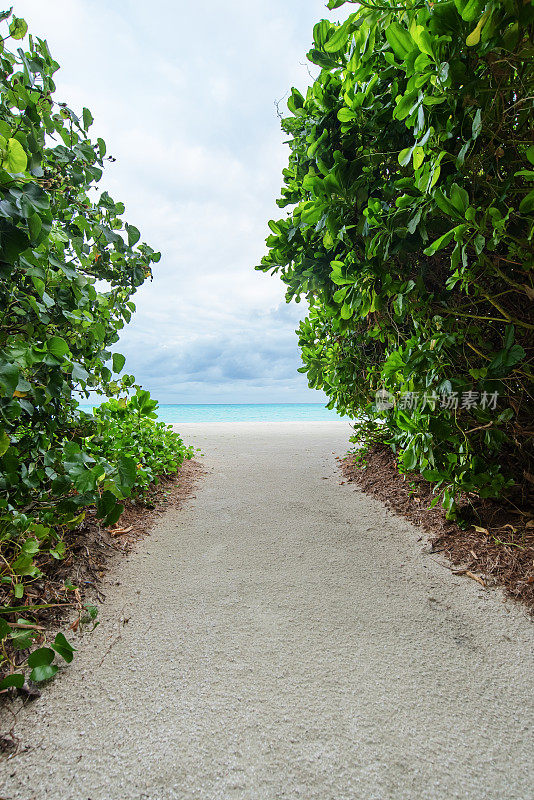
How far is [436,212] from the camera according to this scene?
4.85ft

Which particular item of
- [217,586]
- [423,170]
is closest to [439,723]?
[217,586]

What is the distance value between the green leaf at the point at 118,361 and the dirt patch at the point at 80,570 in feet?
2.85

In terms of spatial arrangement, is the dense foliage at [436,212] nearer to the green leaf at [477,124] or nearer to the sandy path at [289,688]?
the green leaf at [477,124]

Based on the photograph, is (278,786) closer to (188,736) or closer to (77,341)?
(188,736)

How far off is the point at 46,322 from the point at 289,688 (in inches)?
56.2

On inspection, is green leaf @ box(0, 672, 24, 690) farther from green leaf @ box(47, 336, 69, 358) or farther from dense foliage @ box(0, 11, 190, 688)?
green leaf @ box(47, 336, 69, 358)

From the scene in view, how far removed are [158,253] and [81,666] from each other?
2006 millimetres

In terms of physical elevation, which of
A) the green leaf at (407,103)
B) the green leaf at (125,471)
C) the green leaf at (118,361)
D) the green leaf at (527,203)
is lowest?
the green leaf at (125,471)

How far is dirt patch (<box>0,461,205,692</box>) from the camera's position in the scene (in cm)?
139

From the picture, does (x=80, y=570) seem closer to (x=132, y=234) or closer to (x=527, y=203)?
(x=132, y=234)

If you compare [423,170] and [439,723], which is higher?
[423,170]

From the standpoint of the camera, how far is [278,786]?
2.82 feet

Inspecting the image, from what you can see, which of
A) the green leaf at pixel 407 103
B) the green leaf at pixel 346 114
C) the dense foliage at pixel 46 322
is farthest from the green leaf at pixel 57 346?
the green leaf at pixel 346 114

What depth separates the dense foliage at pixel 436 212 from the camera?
3.94 ft
